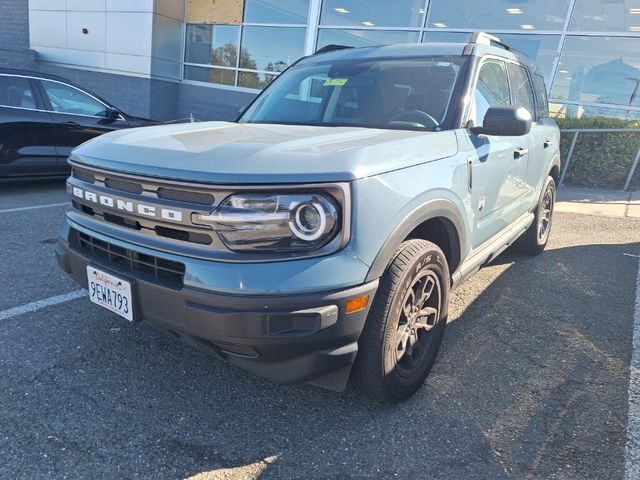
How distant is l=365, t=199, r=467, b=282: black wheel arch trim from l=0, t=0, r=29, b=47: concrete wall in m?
18.6

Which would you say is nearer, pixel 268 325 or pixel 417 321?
pixel 268 325

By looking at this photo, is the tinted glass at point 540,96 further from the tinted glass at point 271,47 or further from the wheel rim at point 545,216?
the tinted glass at point 271,47

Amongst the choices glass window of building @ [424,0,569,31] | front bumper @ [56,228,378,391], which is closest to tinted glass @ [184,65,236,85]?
glass window of building @ [424,0,569,31]

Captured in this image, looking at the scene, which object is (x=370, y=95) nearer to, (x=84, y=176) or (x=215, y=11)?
(x=84, y=176)

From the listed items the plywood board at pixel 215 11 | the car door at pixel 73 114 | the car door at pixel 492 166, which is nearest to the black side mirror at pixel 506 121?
the car door at pixel 492 166

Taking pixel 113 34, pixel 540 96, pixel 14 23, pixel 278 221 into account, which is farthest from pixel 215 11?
pixel 278 221

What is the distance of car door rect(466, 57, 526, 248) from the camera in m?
3.00

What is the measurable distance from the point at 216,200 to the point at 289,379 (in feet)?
2.65

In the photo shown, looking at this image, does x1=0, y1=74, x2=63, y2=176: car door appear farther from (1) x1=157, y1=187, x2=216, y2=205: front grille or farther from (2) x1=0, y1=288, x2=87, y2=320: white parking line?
(1) x1=157, y1=187, x2=216, y2=205: front grille

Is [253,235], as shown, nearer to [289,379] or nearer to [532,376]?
[289,379]

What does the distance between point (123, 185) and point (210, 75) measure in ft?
43.6

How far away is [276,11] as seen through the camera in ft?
43.6

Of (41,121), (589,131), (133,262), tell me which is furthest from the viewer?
(589,131)

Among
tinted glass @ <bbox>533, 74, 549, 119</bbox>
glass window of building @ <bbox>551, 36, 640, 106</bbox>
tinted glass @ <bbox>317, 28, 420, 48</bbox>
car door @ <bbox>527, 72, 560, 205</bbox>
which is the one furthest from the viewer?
tinted glass @ <bbox>317, 28, 420, 48</bbox>
